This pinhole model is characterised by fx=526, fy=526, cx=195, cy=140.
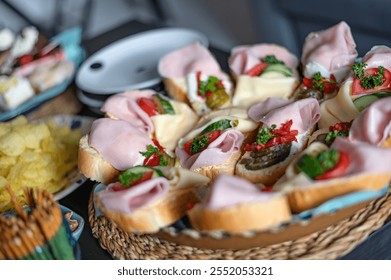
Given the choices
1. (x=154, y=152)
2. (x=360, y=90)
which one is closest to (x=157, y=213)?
(x=154, y=152)

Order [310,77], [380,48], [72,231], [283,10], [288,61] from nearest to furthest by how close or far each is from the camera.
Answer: [72,231], [380,48], [310,77], [288,61], [283,10]

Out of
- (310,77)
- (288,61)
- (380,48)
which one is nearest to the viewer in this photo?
(380,48)

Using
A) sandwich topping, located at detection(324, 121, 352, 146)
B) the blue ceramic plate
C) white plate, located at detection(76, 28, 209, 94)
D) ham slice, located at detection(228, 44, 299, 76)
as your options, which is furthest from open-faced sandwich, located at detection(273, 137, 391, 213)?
the blue ceramic plate

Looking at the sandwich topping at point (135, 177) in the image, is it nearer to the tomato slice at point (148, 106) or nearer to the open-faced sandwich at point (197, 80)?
the tomato slice at point (148, 106)

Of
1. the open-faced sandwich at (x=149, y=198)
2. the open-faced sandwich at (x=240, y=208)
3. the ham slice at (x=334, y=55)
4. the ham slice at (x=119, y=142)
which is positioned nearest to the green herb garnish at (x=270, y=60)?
the ham slice at (x=334, y=55)

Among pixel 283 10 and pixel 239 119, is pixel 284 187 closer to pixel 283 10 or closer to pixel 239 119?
pixel 239 119

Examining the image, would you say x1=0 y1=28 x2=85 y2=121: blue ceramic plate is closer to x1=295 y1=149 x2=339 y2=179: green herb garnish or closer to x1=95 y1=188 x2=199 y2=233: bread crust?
x1=95 y1=188 x2=199 y2=233: bread crust

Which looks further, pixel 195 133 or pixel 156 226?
pixel 195 133

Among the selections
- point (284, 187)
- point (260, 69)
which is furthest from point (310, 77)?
point (284, 187)
